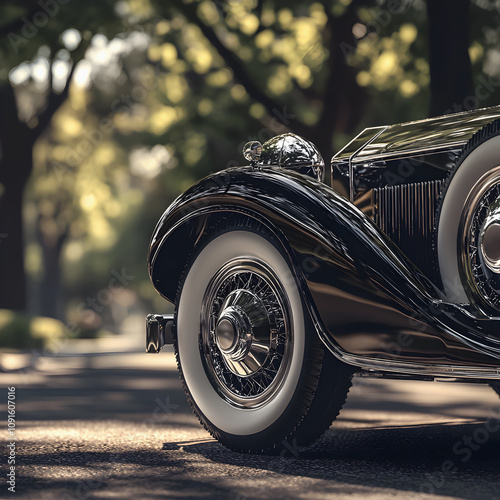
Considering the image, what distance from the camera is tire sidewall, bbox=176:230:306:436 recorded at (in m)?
4.05

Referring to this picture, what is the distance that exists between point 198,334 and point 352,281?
996 millimetres

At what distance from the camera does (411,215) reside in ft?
16.1

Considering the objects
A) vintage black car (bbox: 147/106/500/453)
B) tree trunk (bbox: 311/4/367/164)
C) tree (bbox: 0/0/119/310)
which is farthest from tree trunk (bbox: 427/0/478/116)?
tree (bbox: 0/0/119/310)

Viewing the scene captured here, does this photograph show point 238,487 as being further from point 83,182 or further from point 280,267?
point 83,182

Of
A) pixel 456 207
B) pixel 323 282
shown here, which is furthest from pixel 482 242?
pixel 323 282

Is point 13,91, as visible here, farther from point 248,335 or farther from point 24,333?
point 248,335

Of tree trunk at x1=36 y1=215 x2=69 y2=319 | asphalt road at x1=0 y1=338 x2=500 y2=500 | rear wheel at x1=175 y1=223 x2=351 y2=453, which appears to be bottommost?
tree trunk at x1=36 y1=215 x2=69 y2=319

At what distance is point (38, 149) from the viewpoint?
86.6ft

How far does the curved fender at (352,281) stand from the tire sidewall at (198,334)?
0.10 meters

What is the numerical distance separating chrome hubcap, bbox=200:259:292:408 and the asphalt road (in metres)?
0.30

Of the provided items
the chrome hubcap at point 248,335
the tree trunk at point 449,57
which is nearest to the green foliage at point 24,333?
the tree trunk at point 449,57

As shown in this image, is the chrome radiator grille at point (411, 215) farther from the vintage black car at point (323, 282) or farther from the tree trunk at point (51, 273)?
the tree trunk at point (51, 273)

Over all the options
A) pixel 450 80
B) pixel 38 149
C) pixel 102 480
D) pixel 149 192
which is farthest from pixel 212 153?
pixel 149 192

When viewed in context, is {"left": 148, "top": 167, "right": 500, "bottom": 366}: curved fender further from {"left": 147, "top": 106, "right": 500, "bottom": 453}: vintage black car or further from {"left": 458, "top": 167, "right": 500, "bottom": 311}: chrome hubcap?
{"left": 458, "top": 167, "right": 500, "bottom": 311}: chrome hubcap
